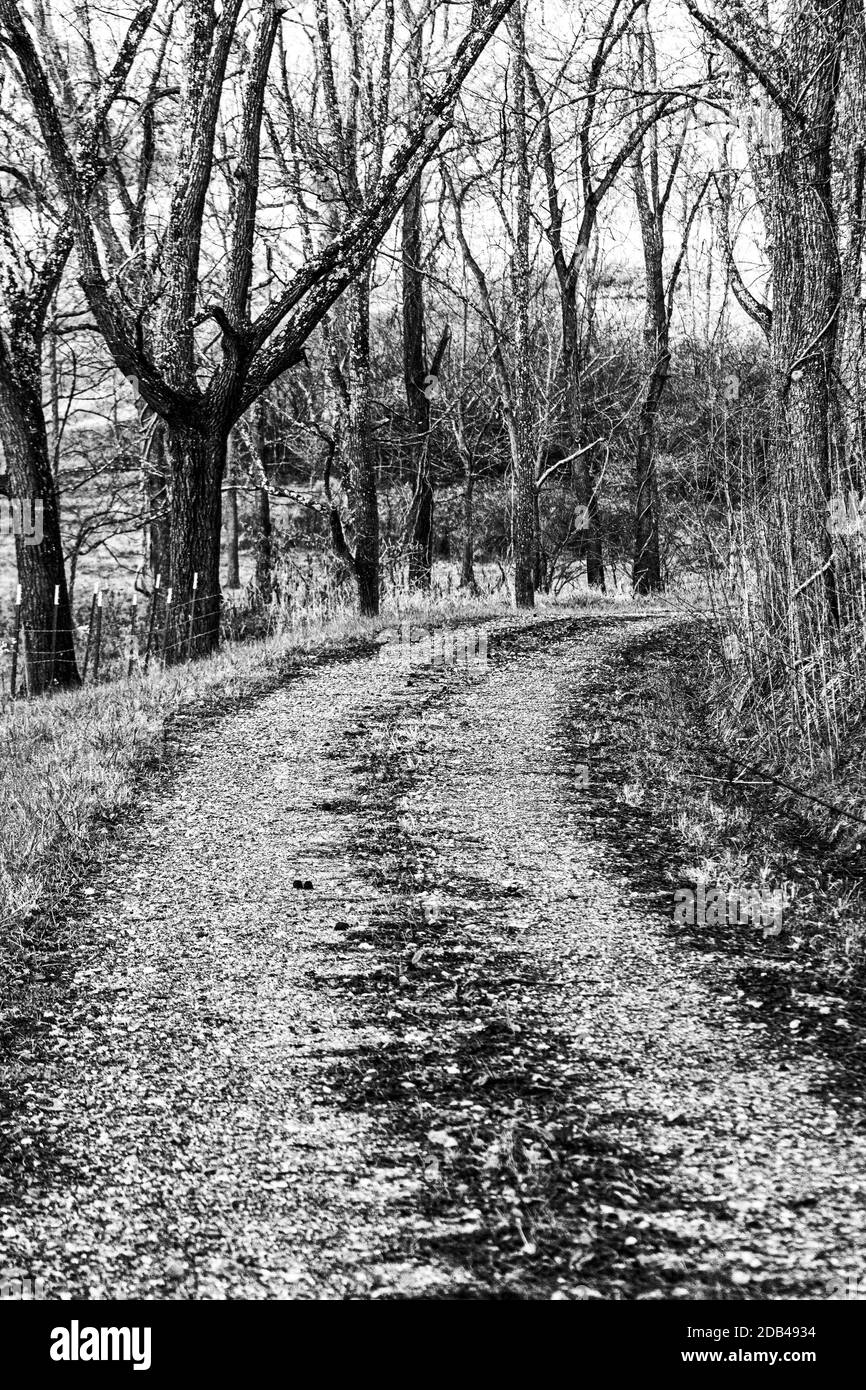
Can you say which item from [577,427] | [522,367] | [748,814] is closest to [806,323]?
[748,814]

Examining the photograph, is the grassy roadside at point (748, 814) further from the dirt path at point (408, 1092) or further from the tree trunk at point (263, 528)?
the tree trunk at point (263, 528)

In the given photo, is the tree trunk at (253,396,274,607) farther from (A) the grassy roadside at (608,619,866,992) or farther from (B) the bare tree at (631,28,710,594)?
(A) the grassy roadside at (608,619,866,992)

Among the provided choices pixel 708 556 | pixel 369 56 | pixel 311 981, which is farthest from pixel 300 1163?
pixel 369 56

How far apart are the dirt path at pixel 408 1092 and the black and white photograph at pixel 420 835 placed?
0.05ft

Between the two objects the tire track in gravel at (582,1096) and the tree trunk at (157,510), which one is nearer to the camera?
the tire track in gravel at (582,1096)

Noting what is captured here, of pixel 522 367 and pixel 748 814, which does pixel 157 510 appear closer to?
pixel 522 367

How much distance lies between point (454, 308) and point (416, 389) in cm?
542

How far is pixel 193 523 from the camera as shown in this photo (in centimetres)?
1157

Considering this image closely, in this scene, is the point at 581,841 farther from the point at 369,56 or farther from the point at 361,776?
the point at 369,56

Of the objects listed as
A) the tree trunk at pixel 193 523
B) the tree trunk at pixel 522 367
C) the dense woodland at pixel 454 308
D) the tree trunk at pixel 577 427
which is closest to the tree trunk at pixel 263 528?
the dense woodland at pixel 454 308

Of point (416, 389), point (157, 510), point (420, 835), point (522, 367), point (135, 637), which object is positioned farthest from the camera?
point (416, 389)

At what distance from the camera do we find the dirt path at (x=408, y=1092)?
2.70m

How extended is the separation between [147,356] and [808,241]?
585 centimetres

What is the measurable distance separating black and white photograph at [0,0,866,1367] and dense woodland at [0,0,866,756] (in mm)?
63
